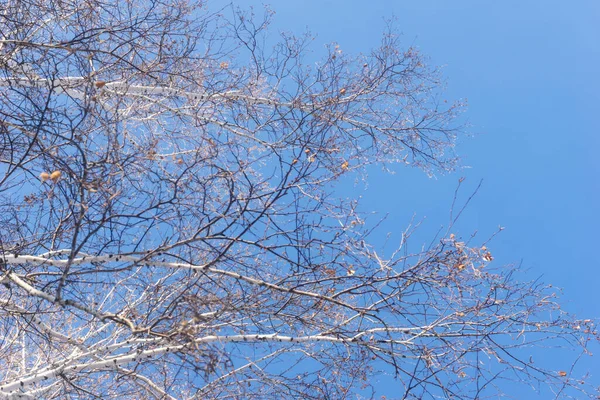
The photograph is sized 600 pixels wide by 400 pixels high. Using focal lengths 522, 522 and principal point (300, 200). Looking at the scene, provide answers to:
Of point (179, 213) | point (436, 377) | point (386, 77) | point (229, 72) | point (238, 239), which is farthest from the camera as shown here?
point (386, 77)

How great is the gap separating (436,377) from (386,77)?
499 cm

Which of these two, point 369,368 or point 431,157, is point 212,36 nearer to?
point 431,157

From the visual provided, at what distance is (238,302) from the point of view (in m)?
3.90

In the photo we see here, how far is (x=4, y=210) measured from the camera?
4766 millimetres

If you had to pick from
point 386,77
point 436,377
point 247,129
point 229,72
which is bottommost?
point 436,377

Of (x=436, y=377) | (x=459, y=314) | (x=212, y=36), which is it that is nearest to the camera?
(x=436, y=377)

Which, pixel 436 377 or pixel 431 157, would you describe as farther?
pixel 431 157

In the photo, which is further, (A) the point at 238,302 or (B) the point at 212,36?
(B) the point at 212,36

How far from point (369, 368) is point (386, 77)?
15.4 ft

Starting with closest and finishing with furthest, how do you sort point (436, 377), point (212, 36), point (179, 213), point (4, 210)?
point (179, 213), point (436, 377), point (4, 210), point (212, 36)

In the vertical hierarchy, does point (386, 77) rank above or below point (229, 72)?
above

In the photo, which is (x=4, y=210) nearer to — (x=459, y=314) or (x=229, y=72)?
(x=229, y=72)

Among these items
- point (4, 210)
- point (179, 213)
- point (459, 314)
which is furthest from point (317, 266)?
point (4, 210)

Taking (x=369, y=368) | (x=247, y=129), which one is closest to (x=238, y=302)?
(x=369, y=368)
